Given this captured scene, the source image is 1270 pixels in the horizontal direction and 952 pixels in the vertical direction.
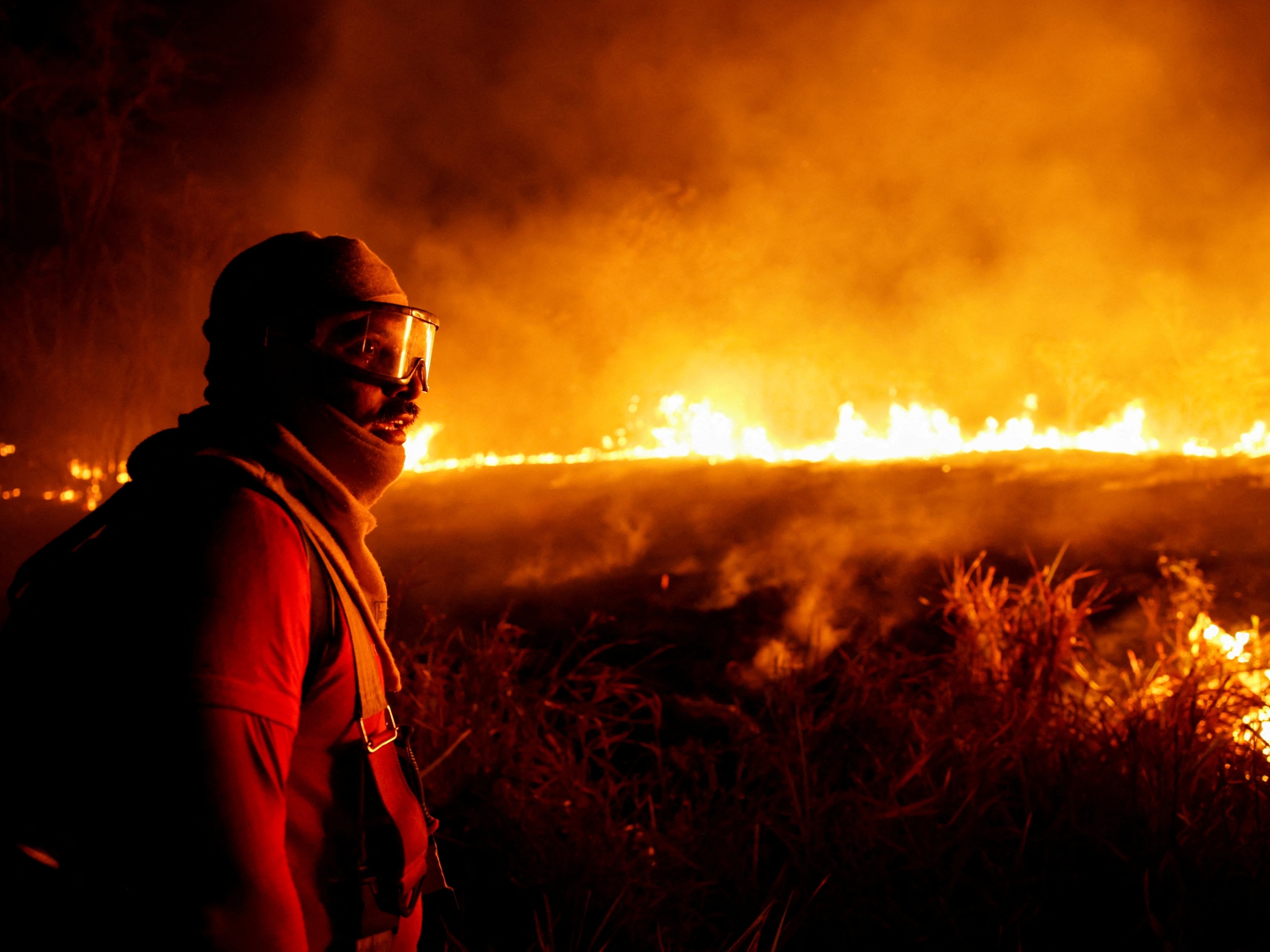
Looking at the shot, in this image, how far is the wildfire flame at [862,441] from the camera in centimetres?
962

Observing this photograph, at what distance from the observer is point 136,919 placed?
Result: 1210 millimetres

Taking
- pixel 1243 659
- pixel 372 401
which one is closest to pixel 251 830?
pixel 372 401

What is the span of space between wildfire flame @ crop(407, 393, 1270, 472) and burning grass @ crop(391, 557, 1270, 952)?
4655mm

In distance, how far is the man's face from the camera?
1729mm

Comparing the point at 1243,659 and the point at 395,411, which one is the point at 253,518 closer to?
the point at 395,411

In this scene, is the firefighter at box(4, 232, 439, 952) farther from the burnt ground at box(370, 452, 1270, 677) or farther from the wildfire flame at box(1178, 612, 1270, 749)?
the burnt ground at box(370, 452, 1270, 677)

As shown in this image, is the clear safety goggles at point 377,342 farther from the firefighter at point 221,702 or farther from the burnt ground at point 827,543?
the burnt ground at point 827,543

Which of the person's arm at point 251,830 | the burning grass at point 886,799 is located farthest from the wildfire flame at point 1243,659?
the person's arm at point 251,830

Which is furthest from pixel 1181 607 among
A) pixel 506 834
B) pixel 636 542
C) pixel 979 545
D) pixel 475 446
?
pixel 475 446

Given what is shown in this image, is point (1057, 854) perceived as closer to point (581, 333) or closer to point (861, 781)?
point (861, 781)

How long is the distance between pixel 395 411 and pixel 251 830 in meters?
0.88

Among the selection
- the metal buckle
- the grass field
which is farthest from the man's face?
the grass field

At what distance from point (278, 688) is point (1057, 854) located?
3.04 m

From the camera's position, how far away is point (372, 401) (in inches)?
69.7
